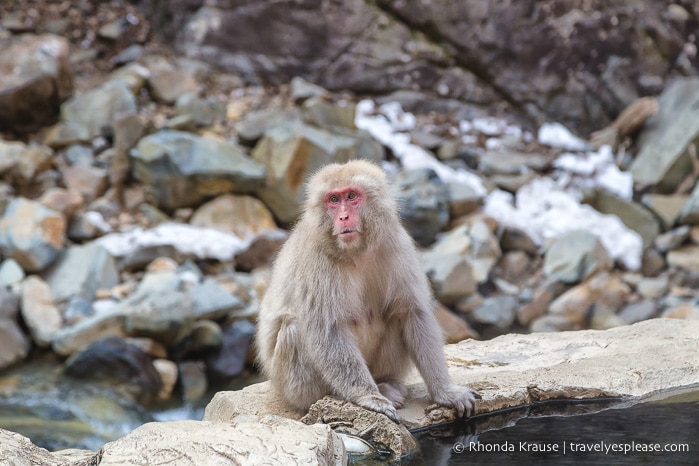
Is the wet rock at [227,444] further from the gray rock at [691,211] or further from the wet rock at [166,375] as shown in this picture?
the gray rock at [691,211]

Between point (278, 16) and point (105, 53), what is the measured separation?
2742 mm

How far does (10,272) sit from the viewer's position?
809 cm

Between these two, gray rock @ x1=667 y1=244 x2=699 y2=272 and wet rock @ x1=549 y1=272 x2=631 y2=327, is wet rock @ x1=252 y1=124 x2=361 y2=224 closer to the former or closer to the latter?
wet rock @ x1=549 y1=272 x2=631 y2=327

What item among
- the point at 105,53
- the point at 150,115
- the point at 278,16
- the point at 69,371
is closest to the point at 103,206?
the point at 150,115

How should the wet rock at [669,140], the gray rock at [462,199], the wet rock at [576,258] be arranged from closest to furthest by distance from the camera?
1. the wet rock at [576,258]
2. the gray rock at [462,199]
3. the wet rock at [669,140]

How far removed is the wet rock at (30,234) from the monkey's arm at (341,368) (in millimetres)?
5542

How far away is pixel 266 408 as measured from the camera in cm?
393

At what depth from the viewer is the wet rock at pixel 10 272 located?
316 inches

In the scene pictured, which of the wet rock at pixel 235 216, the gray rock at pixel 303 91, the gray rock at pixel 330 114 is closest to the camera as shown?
the wet rock at pixel 235 216

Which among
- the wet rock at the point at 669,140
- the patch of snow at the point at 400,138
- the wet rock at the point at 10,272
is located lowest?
the wet rock at the point at 10,272

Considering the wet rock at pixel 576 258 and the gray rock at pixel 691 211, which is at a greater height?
the gray rock at pixel 691 211

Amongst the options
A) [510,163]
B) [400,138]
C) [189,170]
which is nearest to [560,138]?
[510,163]

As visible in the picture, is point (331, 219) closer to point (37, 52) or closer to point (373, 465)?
point (373, 465)

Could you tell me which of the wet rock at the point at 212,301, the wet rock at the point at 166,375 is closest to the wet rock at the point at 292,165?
the wet rock at the point at 212,301
